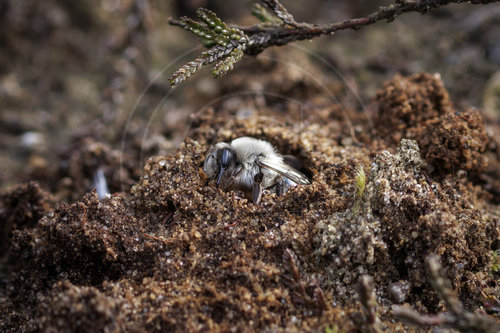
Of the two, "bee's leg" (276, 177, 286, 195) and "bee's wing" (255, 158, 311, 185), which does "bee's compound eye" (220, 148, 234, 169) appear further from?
"bee's leg" (276, 177, 286, 195)

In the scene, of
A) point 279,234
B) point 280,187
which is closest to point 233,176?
point 280,187

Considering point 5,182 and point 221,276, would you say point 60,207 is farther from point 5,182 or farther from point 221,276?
point 5,182

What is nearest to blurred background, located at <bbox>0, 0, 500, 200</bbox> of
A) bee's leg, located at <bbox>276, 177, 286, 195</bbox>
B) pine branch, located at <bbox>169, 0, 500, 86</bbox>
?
pine branch, located at <bbox>169, 0, 500, 86</bbox>

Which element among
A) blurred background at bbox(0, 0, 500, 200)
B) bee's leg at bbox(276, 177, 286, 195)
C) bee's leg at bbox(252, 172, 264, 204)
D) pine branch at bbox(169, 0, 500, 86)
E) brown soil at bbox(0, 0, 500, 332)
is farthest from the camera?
blurred background at bbox(0, 0, 500, 200)

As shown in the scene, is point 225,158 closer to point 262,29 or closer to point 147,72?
point 262,29

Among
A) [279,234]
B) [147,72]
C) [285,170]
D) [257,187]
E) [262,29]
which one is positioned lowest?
[279,234]

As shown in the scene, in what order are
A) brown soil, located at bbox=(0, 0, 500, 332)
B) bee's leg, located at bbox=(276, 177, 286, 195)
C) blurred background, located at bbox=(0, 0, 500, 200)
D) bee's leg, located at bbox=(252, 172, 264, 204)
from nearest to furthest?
brown soil, located at bbox=(0, 0, 500, 332) → bee's leg, located at bbox=(252, 172, 264, 204) → bee's leg, located at bbox=(276, 177, 286, 195) → blurred background, located at bbox=(0, 0, 500, 200)
